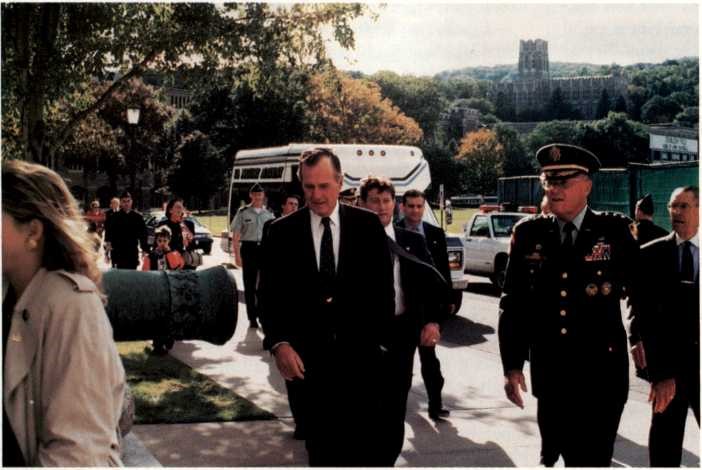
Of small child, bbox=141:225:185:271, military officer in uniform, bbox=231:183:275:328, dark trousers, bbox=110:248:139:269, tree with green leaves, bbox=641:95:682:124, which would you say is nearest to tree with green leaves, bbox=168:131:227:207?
tree with green leaves, bbox=641:95:682:124

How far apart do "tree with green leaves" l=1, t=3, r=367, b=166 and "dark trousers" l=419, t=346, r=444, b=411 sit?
20.4 ft

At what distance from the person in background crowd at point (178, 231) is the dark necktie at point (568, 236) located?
7.07 metres

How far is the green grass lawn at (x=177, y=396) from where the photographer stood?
24.4 feet

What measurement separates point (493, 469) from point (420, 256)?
137cm

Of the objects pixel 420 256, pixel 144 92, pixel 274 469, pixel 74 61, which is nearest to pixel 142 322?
pixel 274 469

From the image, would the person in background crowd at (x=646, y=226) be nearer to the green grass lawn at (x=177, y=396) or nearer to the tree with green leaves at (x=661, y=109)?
the green grass lawn at (x=177, y=396)

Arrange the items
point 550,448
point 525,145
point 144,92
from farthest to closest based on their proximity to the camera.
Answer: point 525,145, point 144,92, point 550,448

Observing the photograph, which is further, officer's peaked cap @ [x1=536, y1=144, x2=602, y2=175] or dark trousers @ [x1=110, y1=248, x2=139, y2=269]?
dark trousers @ [x1=110, y1=248, x2=139, y2=269]

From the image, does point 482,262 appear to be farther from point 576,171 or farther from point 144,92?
point 144,92

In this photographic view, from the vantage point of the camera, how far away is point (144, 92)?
66.6 meters

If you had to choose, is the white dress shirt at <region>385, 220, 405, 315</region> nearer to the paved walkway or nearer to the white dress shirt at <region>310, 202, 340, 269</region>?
the paved walkway

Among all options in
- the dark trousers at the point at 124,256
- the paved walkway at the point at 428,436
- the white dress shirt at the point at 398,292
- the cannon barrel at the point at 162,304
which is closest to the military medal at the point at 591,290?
the white dress shirt at the point at 398,292

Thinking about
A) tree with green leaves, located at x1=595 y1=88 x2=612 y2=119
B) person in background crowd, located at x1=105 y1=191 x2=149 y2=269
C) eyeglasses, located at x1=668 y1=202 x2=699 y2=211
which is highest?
tree with green leaves, located at x1=595 y1=88 x2=612 y2=119

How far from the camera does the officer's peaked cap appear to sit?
4.61 meters
